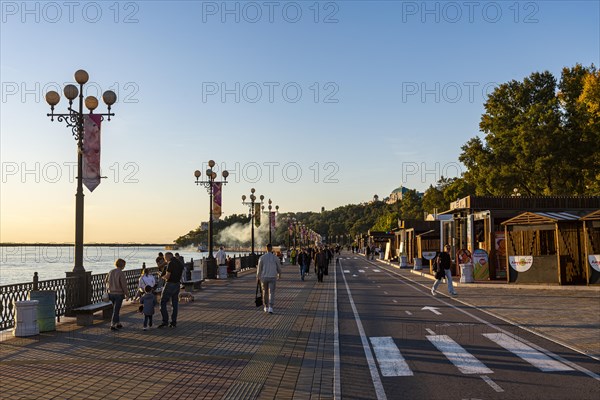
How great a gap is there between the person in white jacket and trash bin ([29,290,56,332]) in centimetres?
566

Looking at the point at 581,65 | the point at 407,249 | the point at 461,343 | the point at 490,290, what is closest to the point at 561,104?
the point at 581,65

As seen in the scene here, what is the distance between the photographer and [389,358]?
10.4 meters

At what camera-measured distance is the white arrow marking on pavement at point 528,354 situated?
947 cm

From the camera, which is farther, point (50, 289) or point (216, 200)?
point (216, 200)

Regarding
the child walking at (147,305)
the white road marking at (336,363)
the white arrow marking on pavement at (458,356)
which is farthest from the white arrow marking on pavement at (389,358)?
the child walking at (147,305)

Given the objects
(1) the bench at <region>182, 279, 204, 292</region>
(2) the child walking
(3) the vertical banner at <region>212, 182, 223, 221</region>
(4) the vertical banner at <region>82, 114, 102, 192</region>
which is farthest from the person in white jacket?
(3) the vertical banner at <region>212, 182, 223, 221</region>

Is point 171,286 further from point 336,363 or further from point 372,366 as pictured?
point 372,366

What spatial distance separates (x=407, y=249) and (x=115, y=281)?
49.3 m

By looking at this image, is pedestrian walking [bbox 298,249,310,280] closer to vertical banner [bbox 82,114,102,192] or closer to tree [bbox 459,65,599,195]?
vertical banner [bbox 82,114,102,192]

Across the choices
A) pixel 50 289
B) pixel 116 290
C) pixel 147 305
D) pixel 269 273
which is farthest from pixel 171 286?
pixel 269 273

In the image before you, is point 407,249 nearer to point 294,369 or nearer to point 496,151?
point 496,151

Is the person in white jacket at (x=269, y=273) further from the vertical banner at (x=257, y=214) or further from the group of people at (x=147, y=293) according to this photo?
the vertical banner at (x=257, y=214)

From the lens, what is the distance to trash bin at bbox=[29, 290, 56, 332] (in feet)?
44.3

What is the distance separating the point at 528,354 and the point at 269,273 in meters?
8.36
